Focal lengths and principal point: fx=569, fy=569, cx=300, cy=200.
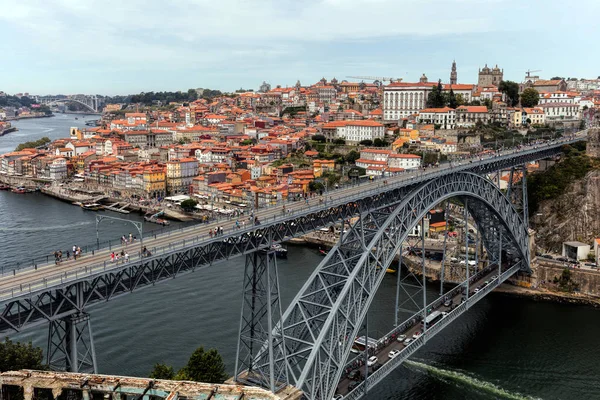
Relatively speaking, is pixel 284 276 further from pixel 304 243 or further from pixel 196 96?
pixel 196 96

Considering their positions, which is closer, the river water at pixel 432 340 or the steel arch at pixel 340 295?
the steel arch at pixel 340 295

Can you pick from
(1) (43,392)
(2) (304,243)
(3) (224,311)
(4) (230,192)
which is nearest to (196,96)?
(4) (230,192)

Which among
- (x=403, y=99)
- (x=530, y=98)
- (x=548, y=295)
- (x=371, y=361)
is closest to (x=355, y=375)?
(x=371, y=361)

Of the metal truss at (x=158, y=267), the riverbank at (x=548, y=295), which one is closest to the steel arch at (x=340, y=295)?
the metal truss at (x=158, y=267)

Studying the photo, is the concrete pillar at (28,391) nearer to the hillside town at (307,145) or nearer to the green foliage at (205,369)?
the green foliage at (205,369)

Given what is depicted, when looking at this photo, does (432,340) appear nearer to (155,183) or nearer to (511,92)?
(155,183)

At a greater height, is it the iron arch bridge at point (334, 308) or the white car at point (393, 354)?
the iron arch bridge at point (334, 308)

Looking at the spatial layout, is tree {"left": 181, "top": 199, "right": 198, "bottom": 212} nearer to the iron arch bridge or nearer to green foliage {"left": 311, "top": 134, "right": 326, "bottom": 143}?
green foliage {"left": 311, "top": 134, "right": 326, "bottom": 143}
